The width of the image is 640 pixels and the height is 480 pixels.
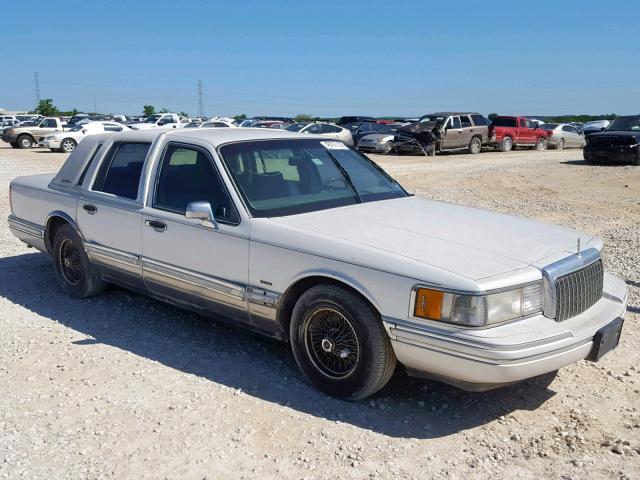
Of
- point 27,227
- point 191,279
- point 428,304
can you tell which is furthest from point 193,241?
point 27,227

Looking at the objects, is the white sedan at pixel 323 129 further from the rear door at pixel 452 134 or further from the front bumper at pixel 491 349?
the front bumper at pixel 491 349

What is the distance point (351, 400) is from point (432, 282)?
38.8 inches

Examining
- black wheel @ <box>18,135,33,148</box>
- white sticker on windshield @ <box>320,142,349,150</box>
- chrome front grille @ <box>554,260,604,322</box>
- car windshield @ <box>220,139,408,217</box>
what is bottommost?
black wheel @ <box>18,135,33,148</box>

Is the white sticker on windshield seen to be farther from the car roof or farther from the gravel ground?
the gravel ground

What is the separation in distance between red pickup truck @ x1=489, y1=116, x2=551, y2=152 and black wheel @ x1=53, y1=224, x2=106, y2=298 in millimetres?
24769

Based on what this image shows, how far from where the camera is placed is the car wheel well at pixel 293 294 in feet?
13.1

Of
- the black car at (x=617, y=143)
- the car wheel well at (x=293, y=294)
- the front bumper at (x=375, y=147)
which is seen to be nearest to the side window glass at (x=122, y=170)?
the car wheel well at (x=293, y=294)

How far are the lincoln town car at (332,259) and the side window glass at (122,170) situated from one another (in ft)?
0.06

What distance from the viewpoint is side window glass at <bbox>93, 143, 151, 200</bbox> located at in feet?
17.4

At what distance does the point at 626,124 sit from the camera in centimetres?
2156

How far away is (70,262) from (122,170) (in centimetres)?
118

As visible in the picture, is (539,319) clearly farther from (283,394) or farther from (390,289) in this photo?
(283,394)

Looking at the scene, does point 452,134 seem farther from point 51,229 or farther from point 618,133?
point 51,229

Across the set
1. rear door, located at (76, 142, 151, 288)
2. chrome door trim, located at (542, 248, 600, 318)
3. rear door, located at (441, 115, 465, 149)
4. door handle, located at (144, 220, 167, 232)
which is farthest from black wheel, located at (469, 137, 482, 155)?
chrome door trim, located at (542, 248, 600, 318)
